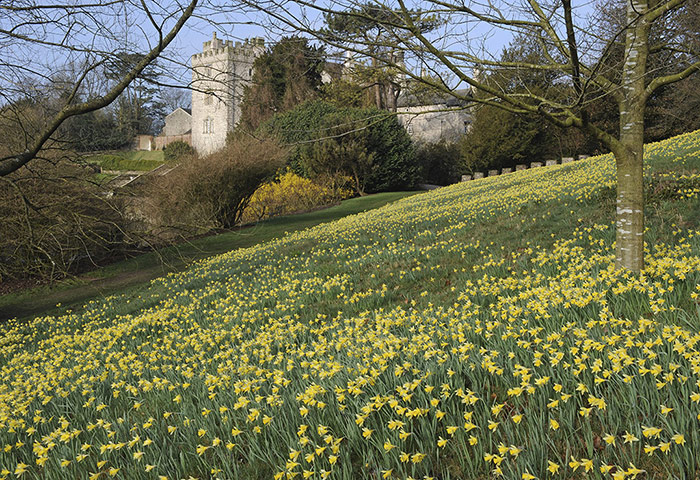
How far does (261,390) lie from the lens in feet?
10.2

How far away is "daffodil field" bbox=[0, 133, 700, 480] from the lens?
2090 mm

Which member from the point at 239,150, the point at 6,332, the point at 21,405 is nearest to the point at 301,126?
the point at 239,150

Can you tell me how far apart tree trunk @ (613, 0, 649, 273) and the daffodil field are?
19cm

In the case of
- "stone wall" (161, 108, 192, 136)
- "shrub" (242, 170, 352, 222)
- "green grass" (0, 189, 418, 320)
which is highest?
"stone wall" (161, 108, 192, 136)

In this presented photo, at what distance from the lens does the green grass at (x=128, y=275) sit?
10500 mm

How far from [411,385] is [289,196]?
24.1 metres

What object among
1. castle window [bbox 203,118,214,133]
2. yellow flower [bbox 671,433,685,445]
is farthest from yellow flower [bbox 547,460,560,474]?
castle window [bbox 203,118,214,133]

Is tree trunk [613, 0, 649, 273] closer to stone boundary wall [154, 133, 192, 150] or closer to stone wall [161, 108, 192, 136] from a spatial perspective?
stone boundary wall [154, 133, 192, 150]

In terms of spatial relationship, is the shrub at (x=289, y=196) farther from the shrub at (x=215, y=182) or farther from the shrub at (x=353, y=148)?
the shrub at (x=215, y=182)

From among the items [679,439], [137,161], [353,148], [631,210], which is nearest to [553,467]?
[679,439]

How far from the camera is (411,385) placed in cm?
250

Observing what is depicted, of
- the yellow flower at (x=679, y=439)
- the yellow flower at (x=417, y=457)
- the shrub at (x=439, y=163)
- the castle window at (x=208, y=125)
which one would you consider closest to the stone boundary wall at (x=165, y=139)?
the castle window at (x=208, y=125)

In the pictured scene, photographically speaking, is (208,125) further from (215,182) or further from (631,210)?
(631,210)

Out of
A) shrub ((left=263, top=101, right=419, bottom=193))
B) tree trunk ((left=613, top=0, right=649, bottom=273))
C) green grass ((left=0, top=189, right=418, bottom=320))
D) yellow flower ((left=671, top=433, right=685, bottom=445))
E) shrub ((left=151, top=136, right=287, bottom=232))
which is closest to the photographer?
yellow flower ((left=671, top=433, right=685, bottom=445))
